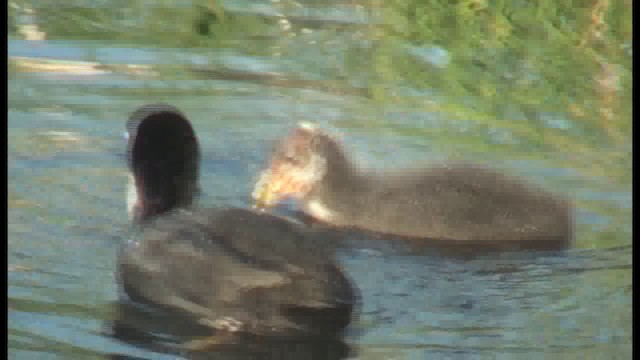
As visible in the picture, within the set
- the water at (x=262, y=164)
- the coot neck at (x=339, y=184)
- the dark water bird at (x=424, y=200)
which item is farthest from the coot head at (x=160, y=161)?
the coot neck at (x=339, y=184)

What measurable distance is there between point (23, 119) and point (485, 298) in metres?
1.74

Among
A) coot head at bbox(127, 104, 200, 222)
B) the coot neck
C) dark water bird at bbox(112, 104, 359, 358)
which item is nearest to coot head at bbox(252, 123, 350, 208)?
the coot neck

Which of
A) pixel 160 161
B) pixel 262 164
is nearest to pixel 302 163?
pixel 262 164

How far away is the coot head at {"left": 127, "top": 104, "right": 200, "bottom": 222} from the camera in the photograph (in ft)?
15.2

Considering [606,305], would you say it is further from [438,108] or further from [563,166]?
[438,108]

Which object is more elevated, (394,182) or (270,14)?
(270,14)

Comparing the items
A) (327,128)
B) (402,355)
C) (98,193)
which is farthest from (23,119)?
(402,355)

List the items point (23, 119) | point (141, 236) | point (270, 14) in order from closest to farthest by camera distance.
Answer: point (141, 236) < point (23, 119) < point (270, 14)

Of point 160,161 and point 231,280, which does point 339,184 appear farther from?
point 231,280

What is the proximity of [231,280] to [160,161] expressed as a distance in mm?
657

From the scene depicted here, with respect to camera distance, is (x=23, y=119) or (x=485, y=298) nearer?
(x=485, y=298)

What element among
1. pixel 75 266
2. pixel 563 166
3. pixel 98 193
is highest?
pixel 563 166

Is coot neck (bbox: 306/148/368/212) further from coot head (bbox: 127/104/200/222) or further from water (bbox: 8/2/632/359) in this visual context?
coot head (bbox: 127/104/200/222)

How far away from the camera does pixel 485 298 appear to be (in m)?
4.59
